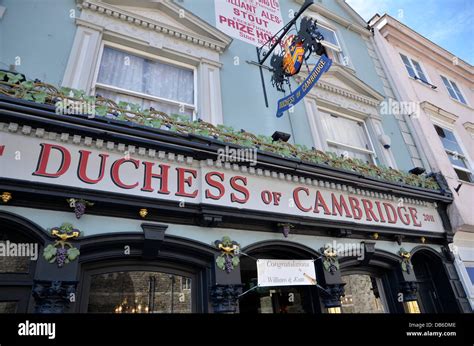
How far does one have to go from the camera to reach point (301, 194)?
206 inches

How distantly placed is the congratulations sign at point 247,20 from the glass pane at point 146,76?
6.09 feet

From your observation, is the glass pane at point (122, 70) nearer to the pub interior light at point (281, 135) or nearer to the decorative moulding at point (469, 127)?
the pub interior light at point (281, 135)

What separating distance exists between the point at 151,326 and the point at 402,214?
19.9ft

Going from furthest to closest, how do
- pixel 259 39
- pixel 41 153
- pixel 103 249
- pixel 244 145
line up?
pixel 259 39, pixel 244 145, pixel 103 249, pixel 41 153

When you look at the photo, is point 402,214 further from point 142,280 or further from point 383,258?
point 142,280

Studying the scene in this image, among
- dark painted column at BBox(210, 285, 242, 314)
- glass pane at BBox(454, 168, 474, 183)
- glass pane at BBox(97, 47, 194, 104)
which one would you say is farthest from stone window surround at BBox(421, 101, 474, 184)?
dark painted column at BBox(210, 285, 242, 314)

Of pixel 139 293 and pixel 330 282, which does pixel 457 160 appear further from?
pixel 139 293

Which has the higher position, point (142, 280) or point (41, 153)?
point (41, 153)

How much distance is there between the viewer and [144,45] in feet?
18.3

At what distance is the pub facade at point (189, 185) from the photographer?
11.2 feet

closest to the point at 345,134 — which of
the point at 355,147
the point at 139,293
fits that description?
the point at 355,147

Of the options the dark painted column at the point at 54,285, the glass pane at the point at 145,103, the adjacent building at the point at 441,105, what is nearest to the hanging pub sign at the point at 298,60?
the glass pane at the point at 145,103

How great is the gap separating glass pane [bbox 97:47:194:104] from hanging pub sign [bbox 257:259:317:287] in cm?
342

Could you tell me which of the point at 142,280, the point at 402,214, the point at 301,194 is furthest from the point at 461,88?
the point at 142,280
